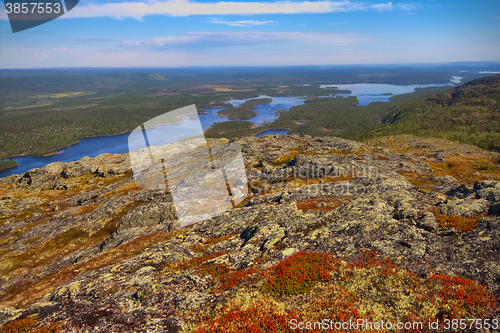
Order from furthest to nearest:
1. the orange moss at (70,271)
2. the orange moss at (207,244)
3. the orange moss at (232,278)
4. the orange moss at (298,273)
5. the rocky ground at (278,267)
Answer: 1. the orange moss at (207,244)
2. the orange moss at (70,271)
3. the orange moss at (232,278)
4. the orange moss at (298,273)
5. the rocky ground at (278,267)

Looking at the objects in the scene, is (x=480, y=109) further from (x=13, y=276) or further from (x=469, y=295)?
(x=13, y=276)

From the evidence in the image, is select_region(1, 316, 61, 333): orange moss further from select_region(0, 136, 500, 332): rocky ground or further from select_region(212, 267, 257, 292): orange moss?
select_region(212, 267, 257, 292): orange moss

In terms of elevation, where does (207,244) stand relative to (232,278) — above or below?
below

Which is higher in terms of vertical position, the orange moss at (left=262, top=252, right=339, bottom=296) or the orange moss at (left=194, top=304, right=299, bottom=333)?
the orange moss at (left=262, top=252, right=339, bottom=296)

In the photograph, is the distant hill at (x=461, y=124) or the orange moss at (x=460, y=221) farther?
the distant hill at (x=461, y=124)

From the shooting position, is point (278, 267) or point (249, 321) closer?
point (249, 321)

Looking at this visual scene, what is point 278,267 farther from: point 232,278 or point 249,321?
point 249,321

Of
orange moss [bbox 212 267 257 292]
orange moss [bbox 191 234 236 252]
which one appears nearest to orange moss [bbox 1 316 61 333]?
orange moss [bbox 212 267 257 292]

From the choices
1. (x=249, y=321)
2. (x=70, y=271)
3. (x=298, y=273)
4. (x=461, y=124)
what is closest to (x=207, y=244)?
(x=298, y=273)

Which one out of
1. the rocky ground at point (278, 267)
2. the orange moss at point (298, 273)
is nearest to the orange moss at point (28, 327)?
the rocky ground at point (278, 267)

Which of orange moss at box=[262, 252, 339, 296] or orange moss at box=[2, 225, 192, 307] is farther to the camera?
orange moss at box=[2, 225, 192, 307]

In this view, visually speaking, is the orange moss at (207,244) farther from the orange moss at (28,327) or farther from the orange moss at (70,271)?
the orange moss at (28,327)
